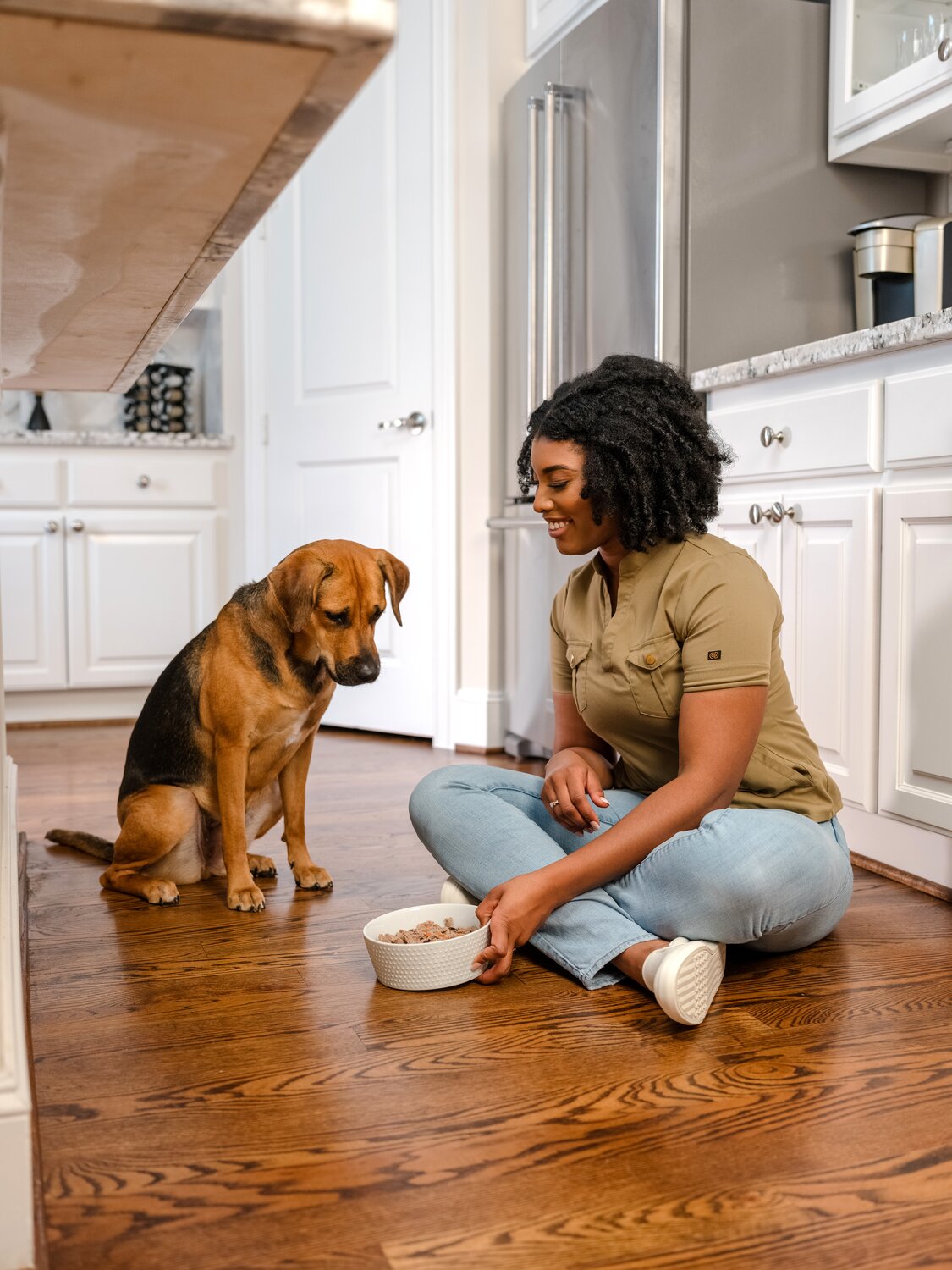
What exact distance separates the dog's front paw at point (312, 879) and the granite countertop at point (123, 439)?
251 centimetres

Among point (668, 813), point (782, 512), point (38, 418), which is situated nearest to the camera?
point (668, 813)

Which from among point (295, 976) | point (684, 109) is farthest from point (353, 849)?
point (684, 109)

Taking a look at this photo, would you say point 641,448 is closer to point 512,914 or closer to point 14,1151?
point 512,914

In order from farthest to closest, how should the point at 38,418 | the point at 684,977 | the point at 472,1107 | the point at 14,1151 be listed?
the point at 38,418 < the point at 684,977 < the point at 472,1107 < the point at 14,1151

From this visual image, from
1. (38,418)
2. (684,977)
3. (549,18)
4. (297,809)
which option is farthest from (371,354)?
(684,977)

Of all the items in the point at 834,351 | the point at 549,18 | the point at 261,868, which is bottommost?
the point at 261,868

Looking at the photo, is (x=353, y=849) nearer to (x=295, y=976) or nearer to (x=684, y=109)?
(x=295, y=976)

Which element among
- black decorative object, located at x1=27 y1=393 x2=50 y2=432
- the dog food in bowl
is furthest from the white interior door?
the dog food in bowl

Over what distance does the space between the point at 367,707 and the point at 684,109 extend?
6.82ft

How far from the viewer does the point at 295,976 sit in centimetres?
168

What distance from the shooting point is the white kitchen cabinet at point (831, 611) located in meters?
2.15

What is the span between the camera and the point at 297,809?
2172 millimetres

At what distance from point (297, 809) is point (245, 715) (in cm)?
25

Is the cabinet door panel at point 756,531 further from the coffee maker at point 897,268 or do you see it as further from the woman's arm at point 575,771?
the woman's arm at point 575,771
